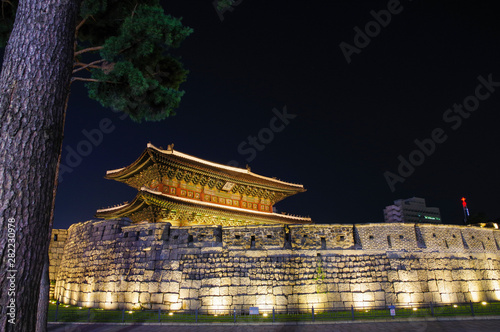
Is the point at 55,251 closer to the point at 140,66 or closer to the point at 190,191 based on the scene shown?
the point at 190,191

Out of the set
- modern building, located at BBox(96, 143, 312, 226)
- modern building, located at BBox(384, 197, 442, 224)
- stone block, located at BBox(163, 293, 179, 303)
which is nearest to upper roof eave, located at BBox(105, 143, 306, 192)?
modern building, located at BBox(96, 143, 312, 226)

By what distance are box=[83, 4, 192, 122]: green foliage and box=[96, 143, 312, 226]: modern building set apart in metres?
9.56

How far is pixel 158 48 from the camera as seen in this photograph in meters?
Result: 8.16

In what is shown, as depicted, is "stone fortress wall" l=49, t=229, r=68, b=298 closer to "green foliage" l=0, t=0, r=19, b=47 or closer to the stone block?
the stone block

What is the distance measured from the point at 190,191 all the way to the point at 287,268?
35.1ft

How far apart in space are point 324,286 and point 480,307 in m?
5.70

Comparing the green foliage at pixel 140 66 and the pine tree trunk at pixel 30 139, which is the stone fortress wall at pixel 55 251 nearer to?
the green foliage at pixel 140 66

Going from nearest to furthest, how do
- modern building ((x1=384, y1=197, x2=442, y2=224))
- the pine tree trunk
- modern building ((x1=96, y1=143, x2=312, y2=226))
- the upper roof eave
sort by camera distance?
the pine tree trunk, modern building ((x1=96, y1=143, x2=312, y2=226)), the upper roof eave, modern building ((x1=384, y1=197, x2=442, y2=224))

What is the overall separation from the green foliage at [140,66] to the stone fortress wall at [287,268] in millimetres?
6574

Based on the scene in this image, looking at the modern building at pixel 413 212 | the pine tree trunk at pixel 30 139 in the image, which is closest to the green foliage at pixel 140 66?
the pine tree trunk at pixel 30 139

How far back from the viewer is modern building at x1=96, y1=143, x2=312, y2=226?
17938mm

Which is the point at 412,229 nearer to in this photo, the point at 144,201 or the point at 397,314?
the point at 397,314

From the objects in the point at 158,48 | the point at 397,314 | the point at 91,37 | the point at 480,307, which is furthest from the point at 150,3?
the point at 480,307

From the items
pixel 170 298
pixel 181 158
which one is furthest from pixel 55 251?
pixel 170 298
